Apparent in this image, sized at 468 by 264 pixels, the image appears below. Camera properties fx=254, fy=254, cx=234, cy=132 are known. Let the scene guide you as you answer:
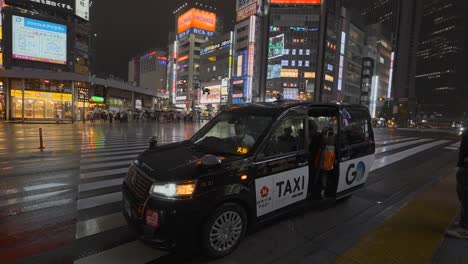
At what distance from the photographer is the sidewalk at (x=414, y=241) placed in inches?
132

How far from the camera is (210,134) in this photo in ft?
15.9

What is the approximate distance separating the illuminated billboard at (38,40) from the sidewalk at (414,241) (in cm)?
4054

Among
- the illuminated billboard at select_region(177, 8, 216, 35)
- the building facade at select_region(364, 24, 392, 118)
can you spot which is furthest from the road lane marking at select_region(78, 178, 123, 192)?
the illuminated billboard at select_region(177, 8, 216, 35)

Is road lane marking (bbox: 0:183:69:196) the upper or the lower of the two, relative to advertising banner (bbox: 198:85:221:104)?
lower

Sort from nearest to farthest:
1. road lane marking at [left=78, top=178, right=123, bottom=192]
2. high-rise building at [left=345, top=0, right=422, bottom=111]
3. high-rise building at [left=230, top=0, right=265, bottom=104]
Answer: road lane marking at [left=78, top=178, right=123, bottom=192] < high-rise building at [left=230, top=0, right=265, bottom=104] < high-rise building at [left=345, top=0, right=422, bottom=111]

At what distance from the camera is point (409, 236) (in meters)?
3.93

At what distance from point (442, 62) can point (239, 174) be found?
165183 mm

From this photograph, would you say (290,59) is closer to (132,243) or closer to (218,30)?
(218,30)

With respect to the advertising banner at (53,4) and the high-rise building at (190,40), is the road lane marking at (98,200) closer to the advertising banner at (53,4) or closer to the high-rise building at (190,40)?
the advertising banner at (53,4)

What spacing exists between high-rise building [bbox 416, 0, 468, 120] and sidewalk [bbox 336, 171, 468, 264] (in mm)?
134293

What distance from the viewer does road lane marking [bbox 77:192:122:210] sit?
4965 mm

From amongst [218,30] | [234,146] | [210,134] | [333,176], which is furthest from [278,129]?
[218,30]

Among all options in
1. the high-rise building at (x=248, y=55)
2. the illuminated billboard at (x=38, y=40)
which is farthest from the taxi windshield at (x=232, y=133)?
the high-rise building at (x=248, y=55)

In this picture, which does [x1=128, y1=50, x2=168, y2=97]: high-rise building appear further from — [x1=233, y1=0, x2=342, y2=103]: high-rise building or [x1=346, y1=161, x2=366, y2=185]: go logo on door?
[x1=346, y1=161, x2=366, y2=185]: go logo on door
